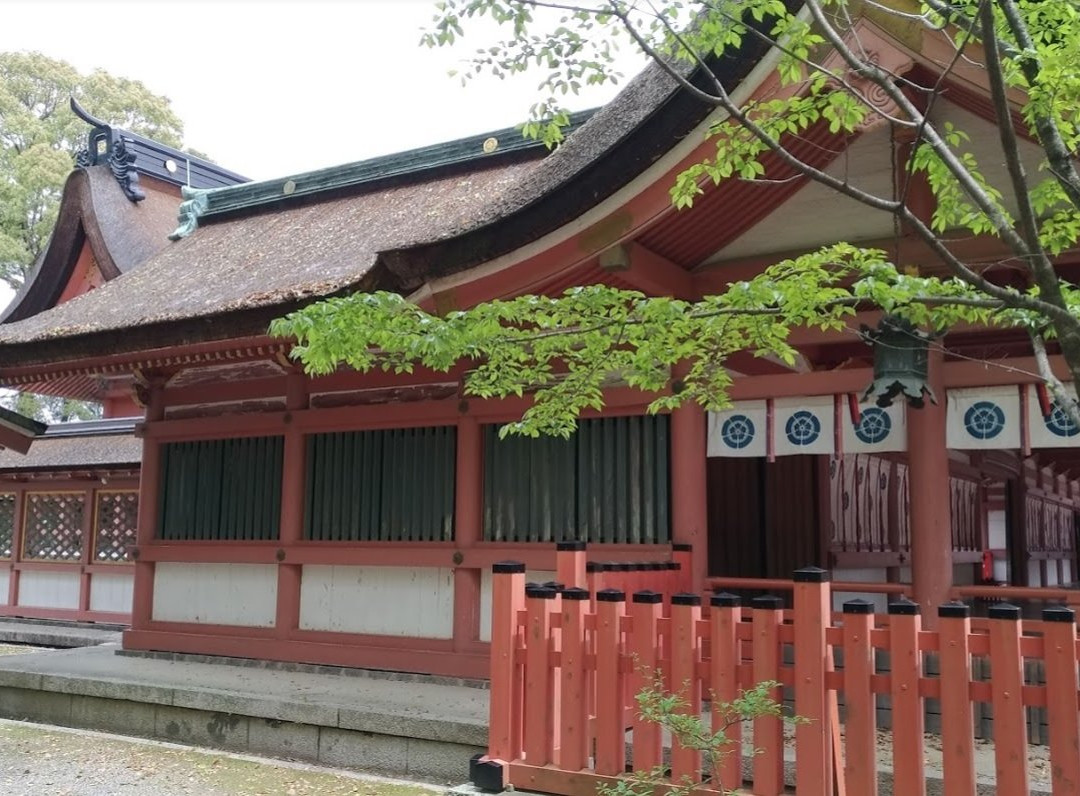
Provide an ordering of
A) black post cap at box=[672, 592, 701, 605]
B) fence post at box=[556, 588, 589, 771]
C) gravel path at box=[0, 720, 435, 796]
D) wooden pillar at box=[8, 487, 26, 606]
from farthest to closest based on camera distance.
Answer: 1. wooden pillar at box=[8, 487, 26, 606]
2. gravel path at box=[0, 720, 435, 796]
3. fence post at box=[556, 588, 589, 771]
4. black post cap at box=[672, 592, 701, 605]

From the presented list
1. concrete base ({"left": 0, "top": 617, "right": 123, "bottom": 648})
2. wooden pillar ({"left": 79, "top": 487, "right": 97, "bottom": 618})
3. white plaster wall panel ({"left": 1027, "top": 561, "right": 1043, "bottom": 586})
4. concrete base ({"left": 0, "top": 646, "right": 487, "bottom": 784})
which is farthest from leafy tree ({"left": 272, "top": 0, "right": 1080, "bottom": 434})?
wooden pillar ({"left": 79, "top": 487, "right": 97, "bottom": 618})

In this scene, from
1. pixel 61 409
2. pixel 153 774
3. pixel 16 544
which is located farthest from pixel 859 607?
pixel 61 409

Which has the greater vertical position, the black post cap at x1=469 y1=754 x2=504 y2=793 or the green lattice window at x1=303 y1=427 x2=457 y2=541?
the green lattice window at x1=303 y1=427 x2=457 y2=541

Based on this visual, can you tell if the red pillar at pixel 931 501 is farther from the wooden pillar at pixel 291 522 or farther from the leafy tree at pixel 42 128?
the leafy tree at pixel 42 128

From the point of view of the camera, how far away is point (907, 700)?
4.13 meters

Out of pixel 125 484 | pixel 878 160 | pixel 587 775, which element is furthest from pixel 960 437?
pixel 125 484

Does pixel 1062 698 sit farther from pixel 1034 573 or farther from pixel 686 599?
pixel 1034 573

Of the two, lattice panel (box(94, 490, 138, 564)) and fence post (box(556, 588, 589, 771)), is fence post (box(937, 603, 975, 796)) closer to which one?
fence post (box(556, 588, 589, 771))

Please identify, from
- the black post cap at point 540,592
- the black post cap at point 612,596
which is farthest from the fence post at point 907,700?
the black post cap at point 540,592

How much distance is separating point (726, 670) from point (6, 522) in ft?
55.5

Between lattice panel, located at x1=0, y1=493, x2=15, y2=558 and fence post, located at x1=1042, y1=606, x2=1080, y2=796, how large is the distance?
1779 cm

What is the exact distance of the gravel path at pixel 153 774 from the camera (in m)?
6.52

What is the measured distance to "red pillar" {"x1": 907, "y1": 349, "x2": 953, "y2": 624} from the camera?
247 inches

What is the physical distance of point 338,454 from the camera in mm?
9148
